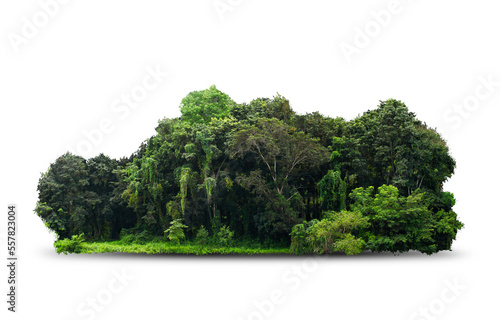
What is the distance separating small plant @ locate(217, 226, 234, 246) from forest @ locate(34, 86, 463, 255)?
0.05 metres

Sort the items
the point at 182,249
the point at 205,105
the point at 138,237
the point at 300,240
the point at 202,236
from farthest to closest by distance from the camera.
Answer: the point at 205,105
the point at 138,237
the point at 202,236
the point at 182,249
the point at 300,240

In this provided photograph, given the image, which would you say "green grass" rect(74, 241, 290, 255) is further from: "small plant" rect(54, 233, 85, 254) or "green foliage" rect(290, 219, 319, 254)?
Answer: "green foliage" rect(290, 219, 319, 254)

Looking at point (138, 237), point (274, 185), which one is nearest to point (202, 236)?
point (274, 185)

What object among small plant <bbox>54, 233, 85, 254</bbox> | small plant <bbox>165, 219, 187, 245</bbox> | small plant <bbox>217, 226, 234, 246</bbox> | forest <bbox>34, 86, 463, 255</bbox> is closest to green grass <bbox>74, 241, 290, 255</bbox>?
forest <bbox>34, 86, 463, 255</bbox>

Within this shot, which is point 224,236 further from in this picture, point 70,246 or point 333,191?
point 70,246

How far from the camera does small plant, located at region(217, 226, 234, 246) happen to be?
2236 centimetres

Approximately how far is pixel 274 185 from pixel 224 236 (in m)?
3.42

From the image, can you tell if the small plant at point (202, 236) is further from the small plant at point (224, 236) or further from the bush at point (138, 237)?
the bush at point (138, 237)

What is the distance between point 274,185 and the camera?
73.8 feet

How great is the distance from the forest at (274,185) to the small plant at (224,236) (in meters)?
0.05

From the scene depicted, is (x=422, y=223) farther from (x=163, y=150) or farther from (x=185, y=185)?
(x=163, y=150)

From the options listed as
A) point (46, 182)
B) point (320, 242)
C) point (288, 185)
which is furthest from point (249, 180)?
point (46, 182)

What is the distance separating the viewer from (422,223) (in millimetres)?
20375

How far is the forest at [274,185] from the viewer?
20500 mm
